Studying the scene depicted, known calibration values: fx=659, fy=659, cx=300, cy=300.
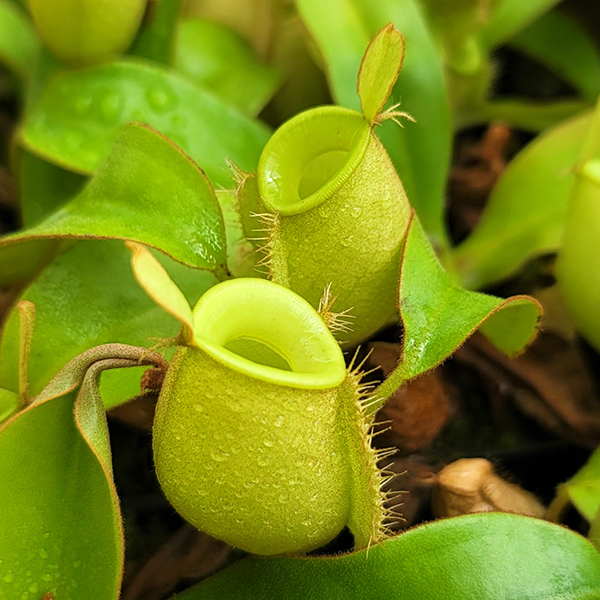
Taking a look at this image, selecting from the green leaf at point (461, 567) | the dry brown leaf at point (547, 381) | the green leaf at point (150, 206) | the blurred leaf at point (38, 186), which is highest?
the green leaf at point (150, 206)

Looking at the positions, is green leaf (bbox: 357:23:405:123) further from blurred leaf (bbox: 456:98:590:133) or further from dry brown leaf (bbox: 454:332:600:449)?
blurred leaf (bbox: 456:98:590:133)

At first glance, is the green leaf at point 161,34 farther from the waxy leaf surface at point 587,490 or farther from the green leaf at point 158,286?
the waxy leaf surface at point 587,490

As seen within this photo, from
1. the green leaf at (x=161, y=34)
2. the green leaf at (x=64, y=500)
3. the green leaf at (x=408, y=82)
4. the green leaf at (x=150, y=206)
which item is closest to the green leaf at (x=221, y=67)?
the green leaf at (x=161, y=34)

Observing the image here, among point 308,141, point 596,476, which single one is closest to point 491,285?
point 596,476

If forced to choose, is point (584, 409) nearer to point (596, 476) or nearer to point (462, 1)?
point (596, 476)

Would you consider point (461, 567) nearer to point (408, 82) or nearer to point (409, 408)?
point (409, 408)

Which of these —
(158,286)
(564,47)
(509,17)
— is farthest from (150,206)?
(564,47)

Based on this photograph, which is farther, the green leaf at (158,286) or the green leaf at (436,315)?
the green leaf at (436,315)

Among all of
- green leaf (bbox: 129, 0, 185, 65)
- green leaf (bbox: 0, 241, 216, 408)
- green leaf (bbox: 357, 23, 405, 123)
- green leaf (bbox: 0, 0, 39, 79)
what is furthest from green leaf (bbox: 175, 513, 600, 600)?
green leaf (bbox: 0, 0, 39, 79)
